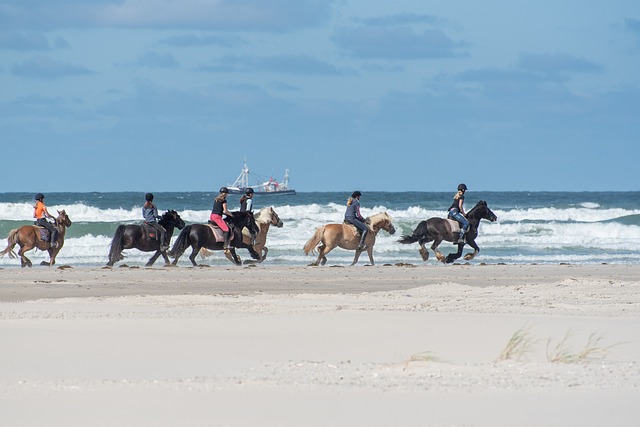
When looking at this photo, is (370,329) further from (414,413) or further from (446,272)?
(446,272)

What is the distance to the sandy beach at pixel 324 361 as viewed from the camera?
5941mm

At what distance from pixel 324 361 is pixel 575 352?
6.25 feet

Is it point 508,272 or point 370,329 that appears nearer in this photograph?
point 370,329

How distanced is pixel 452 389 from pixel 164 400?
1.70 m

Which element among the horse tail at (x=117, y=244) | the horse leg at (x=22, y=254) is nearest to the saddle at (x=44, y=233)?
the horse leg at (x=22, y=254)

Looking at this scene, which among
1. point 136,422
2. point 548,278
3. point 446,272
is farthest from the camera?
point 446,272

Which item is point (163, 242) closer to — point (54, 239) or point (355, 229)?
point (54, 239)

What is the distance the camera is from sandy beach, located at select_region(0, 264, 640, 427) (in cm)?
594

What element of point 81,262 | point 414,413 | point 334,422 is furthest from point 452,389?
point 81,262

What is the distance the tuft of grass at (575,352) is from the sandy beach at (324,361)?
0.03 meters

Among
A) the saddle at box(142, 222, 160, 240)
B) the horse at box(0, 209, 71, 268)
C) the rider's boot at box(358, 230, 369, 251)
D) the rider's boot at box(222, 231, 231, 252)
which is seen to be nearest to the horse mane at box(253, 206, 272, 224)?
the rider's boot at box(222, 231, 231, 252)

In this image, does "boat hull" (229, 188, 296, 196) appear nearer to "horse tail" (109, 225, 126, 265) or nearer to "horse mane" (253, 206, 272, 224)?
"horse mane" (253, 206, 272, 224)

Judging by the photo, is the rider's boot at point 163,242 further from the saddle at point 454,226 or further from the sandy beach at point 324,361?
the sandy beach at point 324,361

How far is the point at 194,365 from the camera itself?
301 inches
